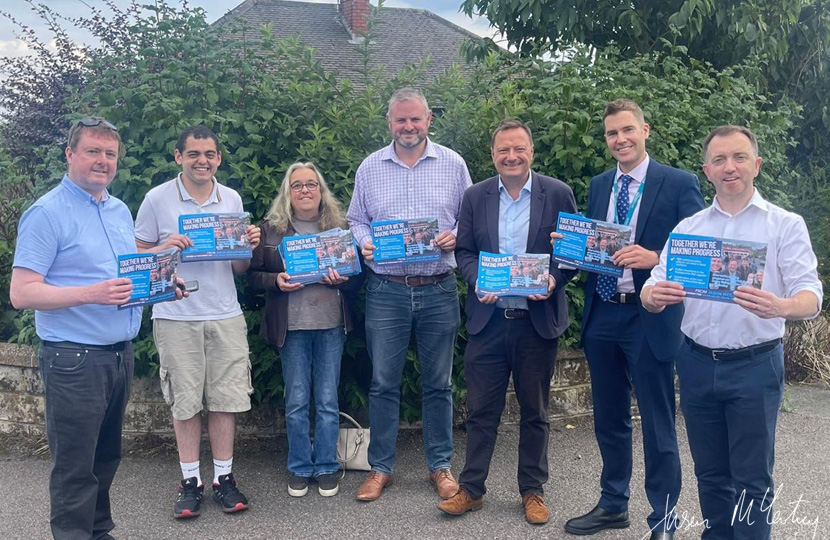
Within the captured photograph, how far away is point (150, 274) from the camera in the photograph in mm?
3789

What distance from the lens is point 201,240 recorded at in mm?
4305

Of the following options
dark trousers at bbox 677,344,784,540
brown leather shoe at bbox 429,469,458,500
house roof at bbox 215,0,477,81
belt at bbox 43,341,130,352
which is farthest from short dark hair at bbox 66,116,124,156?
house roof at bbox 215,0,477,81

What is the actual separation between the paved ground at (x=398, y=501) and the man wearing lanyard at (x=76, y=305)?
864mm

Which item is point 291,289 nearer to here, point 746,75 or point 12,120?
point 746,75

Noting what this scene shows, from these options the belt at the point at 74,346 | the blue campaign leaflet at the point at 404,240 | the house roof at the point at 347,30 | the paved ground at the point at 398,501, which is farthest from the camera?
the house roof at the point at 347,30

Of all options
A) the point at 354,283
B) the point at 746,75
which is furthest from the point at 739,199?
the point at 746,75

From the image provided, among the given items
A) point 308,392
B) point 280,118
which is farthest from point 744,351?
point 280,118

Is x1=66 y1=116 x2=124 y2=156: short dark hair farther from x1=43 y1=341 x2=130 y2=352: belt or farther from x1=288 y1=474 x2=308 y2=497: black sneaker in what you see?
x1=288 y1=474 x2=308 y2=497: black sneaker

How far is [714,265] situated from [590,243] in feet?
2.74

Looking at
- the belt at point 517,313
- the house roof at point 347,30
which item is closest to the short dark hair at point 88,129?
the belt at point 517,313

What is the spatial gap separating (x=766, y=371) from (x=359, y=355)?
308 centimetres

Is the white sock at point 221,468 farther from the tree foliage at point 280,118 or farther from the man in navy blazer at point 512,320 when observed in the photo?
the man in navy blazer at point 512,320

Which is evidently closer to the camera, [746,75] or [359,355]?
[359,355]

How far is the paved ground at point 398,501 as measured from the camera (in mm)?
4273
